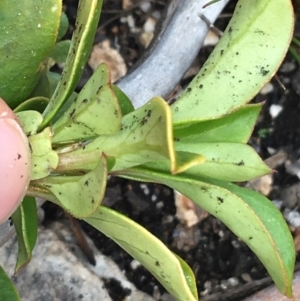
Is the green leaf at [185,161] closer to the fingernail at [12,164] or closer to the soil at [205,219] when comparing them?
the fingernail at [12,164]

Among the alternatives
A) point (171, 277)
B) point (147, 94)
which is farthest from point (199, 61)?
point (171, 277)

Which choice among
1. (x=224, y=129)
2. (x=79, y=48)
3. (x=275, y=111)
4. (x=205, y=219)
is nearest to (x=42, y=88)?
(x=79, y=48)

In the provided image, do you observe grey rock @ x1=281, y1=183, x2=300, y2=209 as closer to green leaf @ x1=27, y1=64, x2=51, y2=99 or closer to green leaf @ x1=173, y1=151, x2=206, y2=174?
green leaf @ x1=27, y1=64, x2=51, y2=99

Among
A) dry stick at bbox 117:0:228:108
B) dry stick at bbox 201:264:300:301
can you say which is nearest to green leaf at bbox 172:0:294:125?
dry stick at bbox 117:0:228:108

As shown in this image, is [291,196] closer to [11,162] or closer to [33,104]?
[33,104]

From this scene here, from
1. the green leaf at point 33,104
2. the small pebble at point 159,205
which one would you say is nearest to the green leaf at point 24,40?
the green leaf at point 33,104
